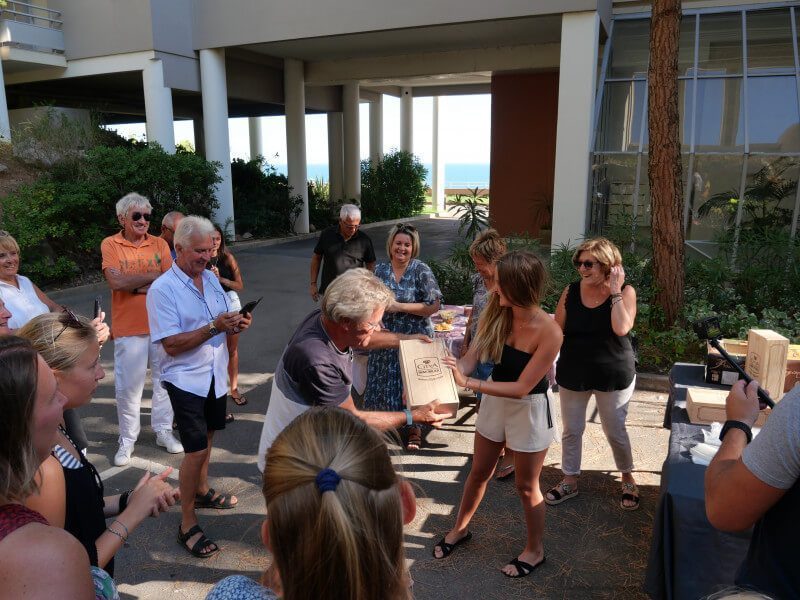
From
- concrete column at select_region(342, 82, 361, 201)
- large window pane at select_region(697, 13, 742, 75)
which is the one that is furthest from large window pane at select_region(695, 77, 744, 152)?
concrete column at select_region(342, 82, 361, 201)

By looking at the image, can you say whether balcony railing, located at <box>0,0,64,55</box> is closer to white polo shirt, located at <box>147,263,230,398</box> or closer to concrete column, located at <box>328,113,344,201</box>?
concrete column, located at <box>328,113,344,201</box>

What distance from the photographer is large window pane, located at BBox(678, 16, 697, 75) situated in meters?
10.4

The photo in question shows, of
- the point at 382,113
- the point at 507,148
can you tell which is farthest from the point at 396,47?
the point at 382,113

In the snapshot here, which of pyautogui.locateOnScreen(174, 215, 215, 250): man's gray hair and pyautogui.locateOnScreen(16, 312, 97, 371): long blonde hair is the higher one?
pyautogui.locateOnScreen(174, 215, 215, 250): man's gray hair

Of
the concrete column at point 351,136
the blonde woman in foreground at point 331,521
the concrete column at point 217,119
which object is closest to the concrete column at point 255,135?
the concrete column at point 351,136

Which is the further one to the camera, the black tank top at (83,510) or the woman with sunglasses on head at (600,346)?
the woman with sunglasses on head at (600,346)

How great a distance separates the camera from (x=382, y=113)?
24.6 m

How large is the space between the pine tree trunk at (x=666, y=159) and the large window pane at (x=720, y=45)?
4.77 metres

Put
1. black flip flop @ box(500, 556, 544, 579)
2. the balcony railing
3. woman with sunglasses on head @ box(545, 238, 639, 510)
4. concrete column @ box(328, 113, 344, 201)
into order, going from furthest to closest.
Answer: concrete column @ box(328, 113, 344, 201)
the balcony railing
woman with sunglasses on head @ box(545, 238, 639, 510)
black flip flop @ box(500, 556, 544, 579)

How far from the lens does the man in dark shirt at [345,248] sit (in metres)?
5.86

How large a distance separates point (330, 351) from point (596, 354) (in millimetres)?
1930

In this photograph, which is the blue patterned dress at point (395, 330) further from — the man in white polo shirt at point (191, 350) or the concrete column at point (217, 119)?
the concrete column at point (217, 119)

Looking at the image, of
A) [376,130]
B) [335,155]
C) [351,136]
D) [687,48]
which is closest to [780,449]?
[687,48]

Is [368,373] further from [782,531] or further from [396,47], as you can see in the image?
[396,47]
